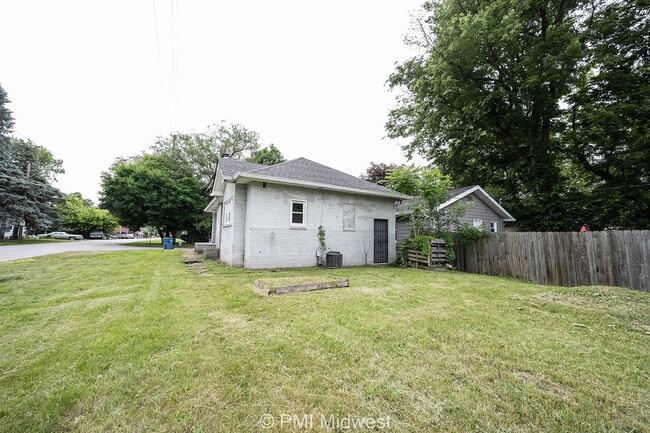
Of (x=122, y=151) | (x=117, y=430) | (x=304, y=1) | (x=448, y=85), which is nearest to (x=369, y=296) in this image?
(x=117, y=430)

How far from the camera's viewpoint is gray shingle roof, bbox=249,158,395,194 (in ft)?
31.1

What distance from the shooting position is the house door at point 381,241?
1158 cm

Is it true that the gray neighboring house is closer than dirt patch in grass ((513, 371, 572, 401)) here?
No

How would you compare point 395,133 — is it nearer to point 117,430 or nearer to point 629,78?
point 629,78

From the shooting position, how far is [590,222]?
14445 millimetres

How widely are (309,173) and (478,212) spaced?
11030 millimetres

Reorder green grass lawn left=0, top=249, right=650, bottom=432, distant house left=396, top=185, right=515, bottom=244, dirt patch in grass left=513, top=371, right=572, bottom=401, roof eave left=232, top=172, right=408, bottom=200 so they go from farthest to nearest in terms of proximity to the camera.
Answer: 1. distant house left=396, top=185, right=515, bottom=244
2. roof eave left=232, top=172, right=408, bottom=200
3. dirt patch in grass left=513, top=371, right=572, bottom=401
4. green grass lawn left=0, top=249, right=650, bottom=432

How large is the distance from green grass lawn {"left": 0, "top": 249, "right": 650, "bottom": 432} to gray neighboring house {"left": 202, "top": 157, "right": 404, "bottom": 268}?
180 inches

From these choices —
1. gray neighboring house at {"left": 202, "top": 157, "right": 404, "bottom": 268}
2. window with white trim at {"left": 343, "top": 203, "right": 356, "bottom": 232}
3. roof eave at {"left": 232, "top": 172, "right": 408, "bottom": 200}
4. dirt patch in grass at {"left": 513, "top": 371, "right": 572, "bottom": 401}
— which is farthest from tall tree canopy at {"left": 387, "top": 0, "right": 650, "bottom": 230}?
dirt patch in grass at {"left": 513, "top": 371, "right": 572, "bottom": 401}

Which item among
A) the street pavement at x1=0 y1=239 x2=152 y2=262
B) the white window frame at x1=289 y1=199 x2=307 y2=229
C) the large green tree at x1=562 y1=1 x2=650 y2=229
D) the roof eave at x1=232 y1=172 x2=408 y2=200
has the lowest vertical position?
the street pavement at x1=0 y1=239 x2=152 y2=262

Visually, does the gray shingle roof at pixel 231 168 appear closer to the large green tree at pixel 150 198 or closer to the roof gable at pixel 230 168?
the roof gable at pixel 230 168

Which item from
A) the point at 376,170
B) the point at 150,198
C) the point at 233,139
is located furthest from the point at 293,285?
the point at 233,139

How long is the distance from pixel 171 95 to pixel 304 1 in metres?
5.84

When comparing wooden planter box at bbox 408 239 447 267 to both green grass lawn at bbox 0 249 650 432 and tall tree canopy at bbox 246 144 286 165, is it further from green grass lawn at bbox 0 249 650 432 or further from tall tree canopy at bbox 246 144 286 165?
tall tree canopy at bbox 246 144 286 165
